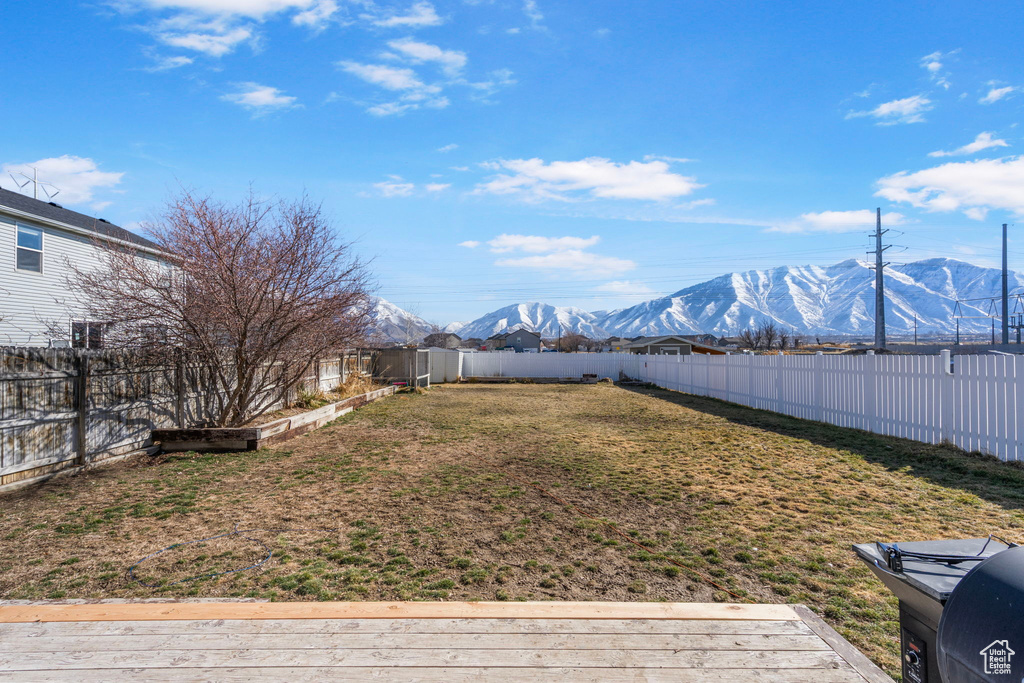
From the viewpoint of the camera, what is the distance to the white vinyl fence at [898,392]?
26.1 ft

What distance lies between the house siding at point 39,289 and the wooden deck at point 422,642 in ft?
51.8

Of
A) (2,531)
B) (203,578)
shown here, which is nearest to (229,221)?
(2,531)

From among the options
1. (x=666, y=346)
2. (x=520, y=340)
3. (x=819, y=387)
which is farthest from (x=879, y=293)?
(x=520, y=340)

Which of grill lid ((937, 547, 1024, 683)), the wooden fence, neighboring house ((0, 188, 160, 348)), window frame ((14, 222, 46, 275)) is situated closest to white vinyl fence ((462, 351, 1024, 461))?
grill lid ((937, 547, 1024, 683))

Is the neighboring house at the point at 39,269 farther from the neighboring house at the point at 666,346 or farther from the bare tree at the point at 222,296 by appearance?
the neighboring house at the point at 666,346

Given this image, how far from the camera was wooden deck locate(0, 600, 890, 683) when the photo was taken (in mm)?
2426

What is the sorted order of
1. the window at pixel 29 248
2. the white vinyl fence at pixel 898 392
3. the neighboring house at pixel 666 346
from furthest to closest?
the neighboring house at pixel 666 346 < the window at pixel 29 248 < the white vinyl fence at pixel 898 392

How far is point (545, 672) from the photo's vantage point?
242cm

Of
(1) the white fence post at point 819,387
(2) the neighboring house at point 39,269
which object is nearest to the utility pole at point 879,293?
(1) the white fence post at point 819,387

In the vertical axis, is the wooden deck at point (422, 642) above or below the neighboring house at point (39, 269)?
below

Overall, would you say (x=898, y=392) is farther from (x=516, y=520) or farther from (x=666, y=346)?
(x=666, y=346)

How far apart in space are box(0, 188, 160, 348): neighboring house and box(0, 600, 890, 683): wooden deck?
→ 1488 centimetres

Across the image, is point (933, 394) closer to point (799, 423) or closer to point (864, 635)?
point (799, 423)

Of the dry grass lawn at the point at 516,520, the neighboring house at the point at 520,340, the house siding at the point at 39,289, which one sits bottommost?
the dry grass lawn at the point at 516,520
